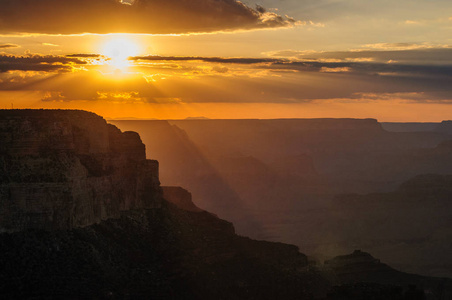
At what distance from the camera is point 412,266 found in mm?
143750

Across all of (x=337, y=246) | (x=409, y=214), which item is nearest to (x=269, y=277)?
(x=337, y=246)

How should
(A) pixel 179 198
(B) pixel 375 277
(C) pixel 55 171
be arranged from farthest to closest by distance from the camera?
(A) pixel 179 198 < (B) pixel 375 277 < (C) pixel 55 171

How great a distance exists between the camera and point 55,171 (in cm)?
7088

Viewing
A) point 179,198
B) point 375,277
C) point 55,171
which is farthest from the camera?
point 179,198

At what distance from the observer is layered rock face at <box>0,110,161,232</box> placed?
69.4 meters

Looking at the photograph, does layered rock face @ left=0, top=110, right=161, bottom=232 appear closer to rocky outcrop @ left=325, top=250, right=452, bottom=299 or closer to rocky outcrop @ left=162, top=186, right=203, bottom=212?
rocky outcrop @ left=162, top=186, right=203, bottom=212

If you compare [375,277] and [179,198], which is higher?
[179,198]

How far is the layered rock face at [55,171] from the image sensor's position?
228 ft

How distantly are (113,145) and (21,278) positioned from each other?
22.6 metres

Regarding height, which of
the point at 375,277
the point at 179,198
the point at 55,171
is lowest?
the point at 55,171

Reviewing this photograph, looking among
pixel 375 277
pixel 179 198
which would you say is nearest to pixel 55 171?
pixel 179 198

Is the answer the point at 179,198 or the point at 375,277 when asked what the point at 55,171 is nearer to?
the point at 179,198

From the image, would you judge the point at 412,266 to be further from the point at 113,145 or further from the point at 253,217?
the point at 113,145

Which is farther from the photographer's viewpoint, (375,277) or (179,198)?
(179,198)
